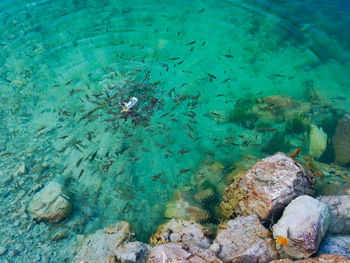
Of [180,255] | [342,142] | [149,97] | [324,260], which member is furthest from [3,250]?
[342,142]

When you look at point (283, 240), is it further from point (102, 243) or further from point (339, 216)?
point (102, 243)

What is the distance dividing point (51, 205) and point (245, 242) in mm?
4215

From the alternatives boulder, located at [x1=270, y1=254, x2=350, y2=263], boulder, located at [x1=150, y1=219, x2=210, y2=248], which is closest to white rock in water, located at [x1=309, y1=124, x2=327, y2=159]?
boulder, located at [x1=270, y1=254, x2=350, y2=263]

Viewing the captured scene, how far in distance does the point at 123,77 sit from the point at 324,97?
7.03 m

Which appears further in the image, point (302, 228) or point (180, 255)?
point (302, 228)

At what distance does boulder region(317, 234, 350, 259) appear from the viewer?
415 cm

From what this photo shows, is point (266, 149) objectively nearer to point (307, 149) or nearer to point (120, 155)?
point (307, 149)

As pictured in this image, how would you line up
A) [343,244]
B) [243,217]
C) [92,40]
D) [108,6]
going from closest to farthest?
1. [343,244]
2. [243,217]
3. [92,40]
4. [108,6]

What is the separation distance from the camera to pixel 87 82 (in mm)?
8008

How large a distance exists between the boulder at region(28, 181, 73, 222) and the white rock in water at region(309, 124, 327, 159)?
6750 millimetres

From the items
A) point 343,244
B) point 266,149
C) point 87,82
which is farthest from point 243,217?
point 87,82

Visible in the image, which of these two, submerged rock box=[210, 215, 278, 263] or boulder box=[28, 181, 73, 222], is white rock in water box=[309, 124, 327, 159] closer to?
submerged rock box=[210, 215, 278, 263]

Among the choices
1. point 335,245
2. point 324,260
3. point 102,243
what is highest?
point 324,260

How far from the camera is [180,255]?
388 centimetres
